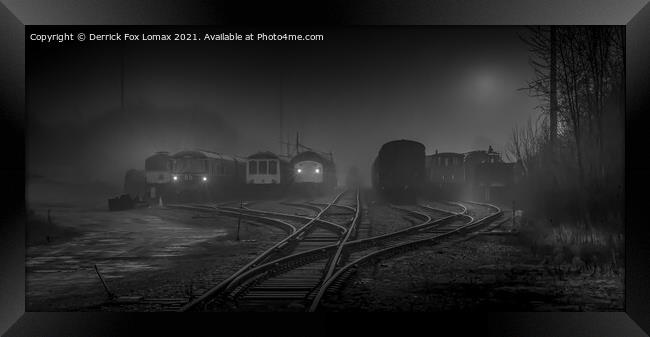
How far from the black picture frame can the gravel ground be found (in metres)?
0.18

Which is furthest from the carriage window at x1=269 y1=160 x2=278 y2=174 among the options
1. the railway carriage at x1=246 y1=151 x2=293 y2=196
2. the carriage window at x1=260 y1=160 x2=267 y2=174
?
the carriage window at x1=260 y1=160 x2=267 y2=174

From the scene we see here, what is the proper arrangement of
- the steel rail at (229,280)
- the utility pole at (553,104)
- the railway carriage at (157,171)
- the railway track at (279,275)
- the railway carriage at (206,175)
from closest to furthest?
1. the steel rail at (229,280)
2. the railway track at (279,275)
3. the utility pole at (553,104)
4. the railway carriage at (157,171)
5. the railway carriage at (206,175)

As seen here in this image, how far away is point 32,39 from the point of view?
6246 millimetres

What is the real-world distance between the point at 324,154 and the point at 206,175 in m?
2.61

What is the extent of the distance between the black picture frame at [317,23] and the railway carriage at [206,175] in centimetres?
235

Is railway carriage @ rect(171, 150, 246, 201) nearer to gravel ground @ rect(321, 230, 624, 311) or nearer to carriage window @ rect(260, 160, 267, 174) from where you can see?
carriage window @ rect(260, 160, 267, 174)

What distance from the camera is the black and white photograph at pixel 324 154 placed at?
233 inches

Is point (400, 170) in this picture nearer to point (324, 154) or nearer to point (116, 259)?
point (324, 154)

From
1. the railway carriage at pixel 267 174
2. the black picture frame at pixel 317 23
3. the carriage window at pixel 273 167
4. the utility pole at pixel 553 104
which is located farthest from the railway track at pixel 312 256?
the utility pole at pixel 553 104

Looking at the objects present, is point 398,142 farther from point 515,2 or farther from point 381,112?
point 515,2

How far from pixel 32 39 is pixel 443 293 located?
751 cm

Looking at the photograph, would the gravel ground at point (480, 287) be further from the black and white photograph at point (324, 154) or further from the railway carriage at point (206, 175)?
the railway carriage at point (206, 175)

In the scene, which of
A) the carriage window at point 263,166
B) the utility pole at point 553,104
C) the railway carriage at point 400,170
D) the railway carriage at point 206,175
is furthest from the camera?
the carriage window at point 263,166

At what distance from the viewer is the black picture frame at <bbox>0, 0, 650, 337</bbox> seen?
5723 mm
